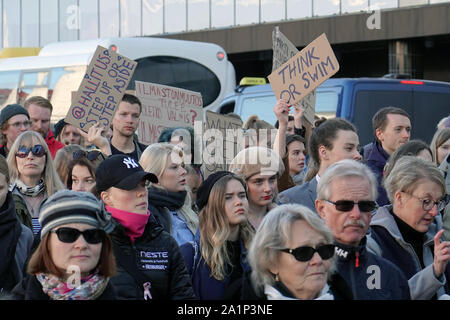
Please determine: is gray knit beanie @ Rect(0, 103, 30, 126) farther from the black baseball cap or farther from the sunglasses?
the black baseball cap

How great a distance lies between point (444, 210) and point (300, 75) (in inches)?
100

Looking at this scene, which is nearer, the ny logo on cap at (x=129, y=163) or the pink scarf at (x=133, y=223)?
the pink scarf at (x=133, y=223)

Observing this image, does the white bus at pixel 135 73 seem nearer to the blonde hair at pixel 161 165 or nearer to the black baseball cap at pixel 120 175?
the blonde hair at pixel 161 165

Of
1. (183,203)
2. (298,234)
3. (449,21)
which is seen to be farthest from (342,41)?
(298,234)

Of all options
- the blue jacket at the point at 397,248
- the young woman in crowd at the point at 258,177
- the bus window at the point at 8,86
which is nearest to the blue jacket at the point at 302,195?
the young woman in crowd at the point at 258,177

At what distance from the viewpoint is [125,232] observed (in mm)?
4828

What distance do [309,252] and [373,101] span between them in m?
9.31

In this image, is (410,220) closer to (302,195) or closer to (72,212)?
(302,195)

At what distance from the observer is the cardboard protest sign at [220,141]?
7.95 m

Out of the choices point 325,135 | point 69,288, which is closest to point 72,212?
point 69,288

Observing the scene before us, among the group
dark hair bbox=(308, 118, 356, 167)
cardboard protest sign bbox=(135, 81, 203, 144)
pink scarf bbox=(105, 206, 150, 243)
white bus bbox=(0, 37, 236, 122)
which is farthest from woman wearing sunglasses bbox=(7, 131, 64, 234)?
white bus bbox=(0, 37, 236, 122)

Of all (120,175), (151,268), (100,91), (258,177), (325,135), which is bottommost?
(151,268)

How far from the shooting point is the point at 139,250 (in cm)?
479

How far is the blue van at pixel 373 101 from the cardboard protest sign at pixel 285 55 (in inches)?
155
